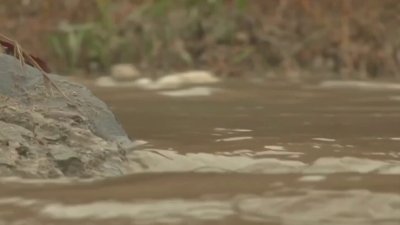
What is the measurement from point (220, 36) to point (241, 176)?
4924mm

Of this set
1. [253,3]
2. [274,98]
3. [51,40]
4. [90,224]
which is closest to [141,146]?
[90,224]

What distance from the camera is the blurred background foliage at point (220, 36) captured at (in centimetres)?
666

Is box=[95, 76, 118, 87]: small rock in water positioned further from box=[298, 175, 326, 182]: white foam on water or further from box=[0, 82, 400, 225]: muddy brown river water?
box=[298, 175, 326, 182]: white foam on water

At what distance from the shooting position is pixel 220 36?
709 cm

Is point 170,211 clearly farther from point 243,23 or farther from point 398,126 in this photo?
point 243,23

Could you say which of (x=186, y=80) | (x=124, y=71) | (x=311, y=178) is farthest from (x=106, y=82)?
(x=311, y=178)

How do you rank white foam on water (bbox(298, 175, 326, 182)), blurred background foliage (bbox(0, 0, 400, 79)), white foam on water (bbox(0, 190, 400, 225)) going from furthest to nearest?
blurred background foliage (bbox(0, 0, 400, 79)) → white foam on water (bbox(298, 175, 326, 182)) → white foam on water (bbox(0, 190, 400, 225))

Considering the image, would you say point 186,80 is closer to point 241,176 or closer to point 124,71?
point 124,71

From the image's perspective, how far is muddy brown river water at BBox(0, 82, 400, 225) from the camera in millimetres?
1809

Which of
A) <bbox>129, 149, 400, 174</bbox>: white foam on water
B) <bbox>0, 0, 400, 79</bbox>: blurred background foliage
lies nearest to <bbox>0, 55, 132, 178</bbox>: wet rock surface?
<bbox>129, 149, 400, 174</bbox>: white foam on water

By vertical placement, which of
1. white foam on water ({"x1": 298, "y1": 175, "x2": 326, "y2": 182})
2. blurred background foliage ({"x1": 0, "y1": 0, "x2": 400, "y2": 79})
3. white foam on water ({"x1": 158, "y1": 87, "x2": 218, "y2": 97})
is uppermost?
blurred background foliage ({"x1": 0, "y1": 0, "x2": 400, "y2": 79})

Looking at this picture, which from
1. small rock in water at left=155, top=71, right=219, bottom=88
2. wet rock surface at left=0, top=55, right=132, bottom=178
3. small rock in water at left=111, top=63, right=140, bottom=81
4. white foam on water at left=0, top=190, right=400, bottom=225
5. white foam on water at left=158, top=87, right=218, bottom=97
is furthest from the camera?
small rock in water at left=111, top=63, right=140, bottom=81

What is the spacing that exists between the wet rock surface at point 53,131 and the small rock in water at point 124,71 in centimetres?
353

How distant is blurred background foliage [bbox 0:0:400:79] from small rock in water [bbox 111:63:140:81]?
12cm
